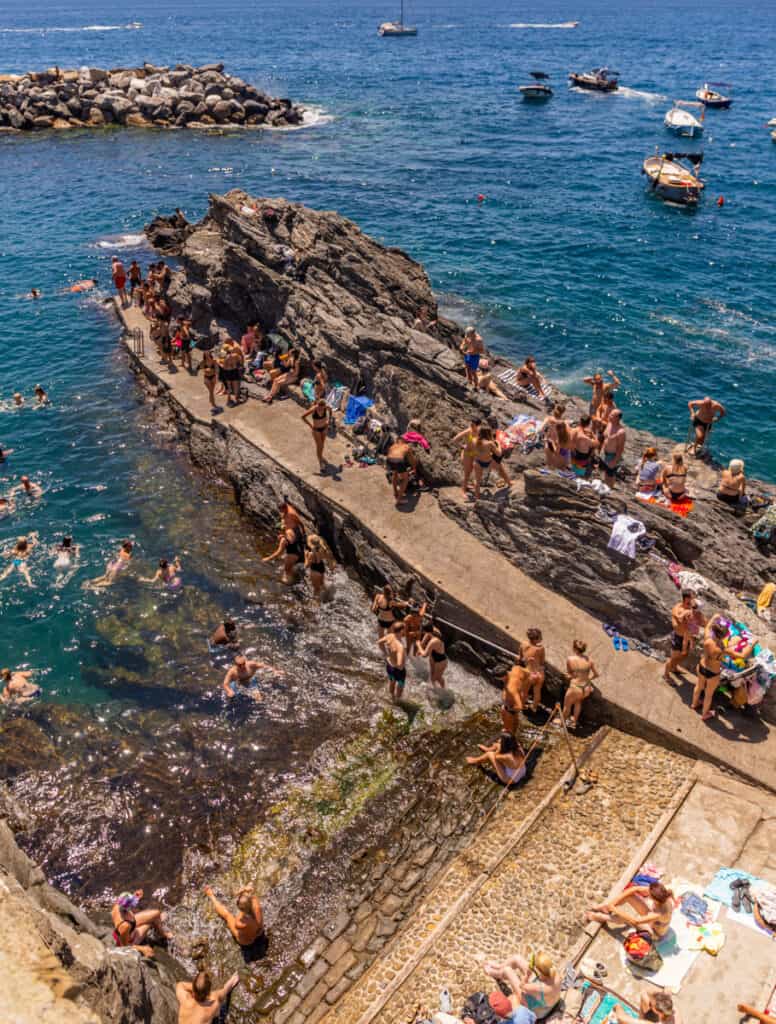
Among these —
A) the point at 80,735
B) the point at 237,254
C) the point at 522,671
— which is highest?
the point at 237,254

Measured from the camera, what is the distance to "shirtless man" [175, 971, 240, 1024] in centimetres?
986

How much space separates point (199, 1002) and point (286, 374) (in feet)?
57.7

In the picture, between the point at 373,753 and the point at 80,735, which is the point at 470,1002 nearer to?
the point at 373,753

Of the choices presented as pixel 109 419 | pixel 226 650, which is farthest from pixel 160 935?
pixel 109 419

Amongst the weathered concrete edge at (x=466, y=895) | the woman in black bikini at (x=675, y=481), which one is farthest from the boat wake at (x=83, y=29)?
the weathered concrete edge at (x=466, y=895)

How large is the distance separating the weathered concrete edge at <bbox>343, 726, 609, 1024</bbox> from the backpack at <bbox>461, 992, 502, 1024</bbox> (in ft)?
3.07

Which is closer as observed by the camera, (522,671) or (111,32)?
(522,671)

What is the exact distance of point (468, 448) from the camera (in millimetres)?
16969

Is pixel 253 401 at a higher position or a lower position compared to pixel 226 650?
higher

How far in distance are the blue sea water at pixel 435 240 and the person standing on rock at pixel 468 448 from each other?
705 cm

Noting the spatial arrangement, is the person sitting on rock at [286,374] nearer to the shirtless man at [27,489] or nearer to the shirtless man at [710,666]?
the shirtless man at [27,489]

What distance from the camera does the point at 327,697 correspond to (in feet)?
49.6

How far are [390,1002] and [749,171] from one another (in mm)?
63681

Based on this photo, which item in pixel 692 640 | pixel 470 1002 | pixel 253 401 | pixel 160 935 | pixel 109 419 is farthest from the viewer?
pixel 109 419
